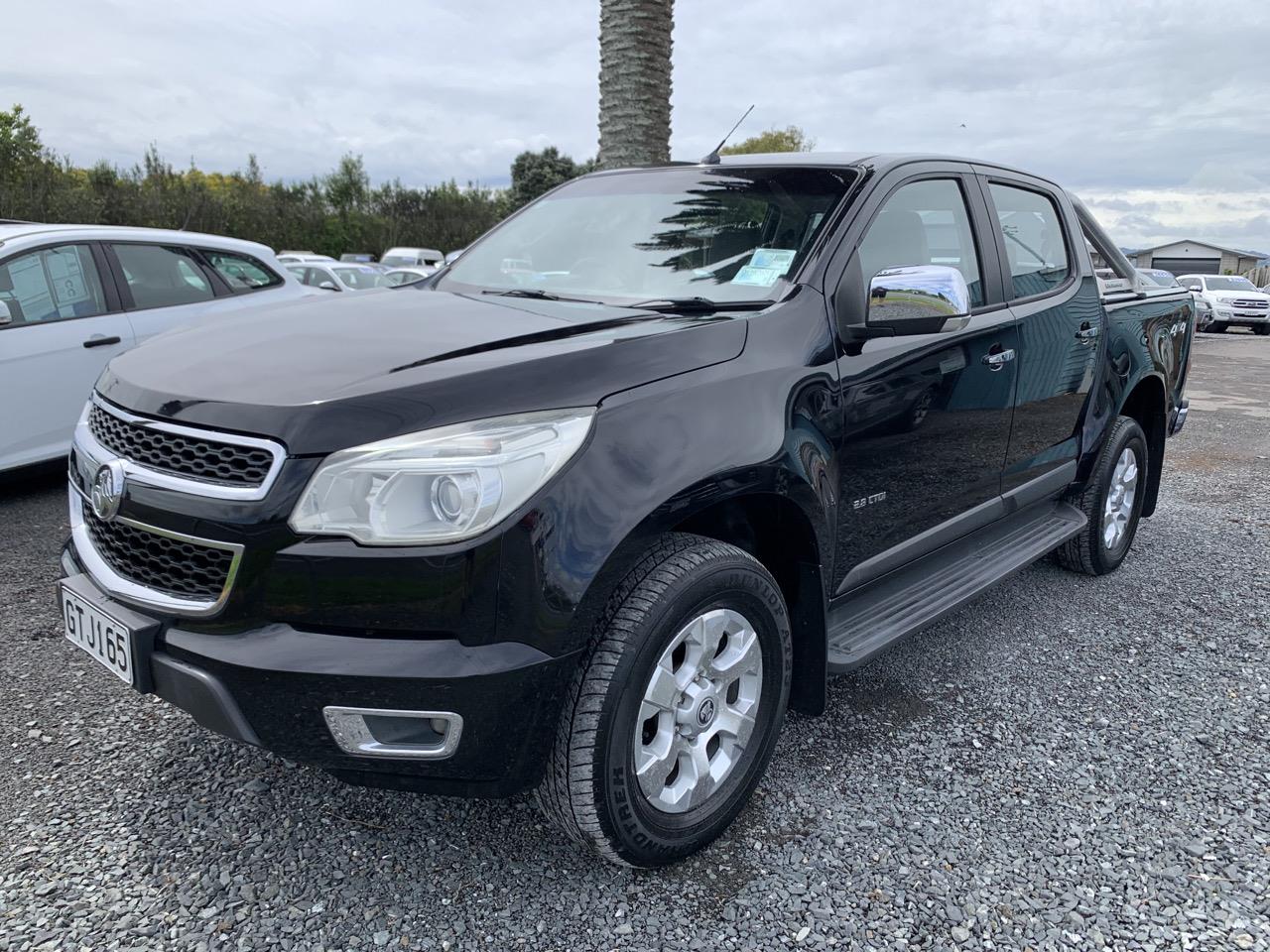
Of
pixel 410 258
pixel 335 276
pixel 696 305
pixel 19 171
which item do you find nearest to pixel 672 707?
pixel 696 305

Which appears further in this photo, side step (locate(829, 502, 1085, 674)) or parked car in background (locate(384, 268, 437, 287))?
parked car in background (locate(384, 268, 437, 287))

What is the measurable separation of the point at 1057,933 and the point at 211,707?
1.92 metres

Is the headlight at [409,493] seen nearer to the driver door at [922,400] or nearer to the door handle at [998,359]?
the driver door at [922,400]

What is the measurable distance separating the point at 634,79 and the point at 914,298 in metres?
5.51

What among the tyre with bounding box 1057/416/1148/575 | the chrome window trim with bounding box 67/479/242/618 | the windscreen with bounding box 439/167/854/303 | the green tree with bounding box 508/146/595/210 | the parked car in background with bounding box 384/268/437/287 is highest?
the green tree with bounding box 508/146/595/210

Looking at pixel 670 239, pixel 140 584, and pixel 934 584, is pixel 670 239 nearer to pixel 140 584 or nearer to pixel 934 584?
pixel 934 584

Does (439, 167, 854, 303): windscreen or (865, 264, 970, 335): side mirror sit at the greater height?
(439, 167, 854, 303): windscreen

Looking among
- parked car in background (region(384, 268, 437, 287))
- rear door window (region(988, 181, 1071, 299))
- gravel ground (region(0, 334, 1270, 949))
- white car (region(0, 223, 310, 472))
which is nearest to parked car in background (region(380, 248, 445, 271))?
parked car in background (region(384, 268, 437, 287))

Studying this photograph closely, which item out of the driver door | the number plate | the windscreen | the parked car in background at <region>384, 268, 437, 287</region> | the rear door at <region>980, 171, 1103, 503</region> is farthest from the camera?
the parked car in background at <region>384, 268, 437, 287</region>

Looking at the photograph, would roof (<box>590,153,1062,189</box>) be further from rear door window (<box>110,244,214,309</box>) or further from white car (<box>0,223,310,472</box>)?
rear door window (<box>110,244,214,309</box>)

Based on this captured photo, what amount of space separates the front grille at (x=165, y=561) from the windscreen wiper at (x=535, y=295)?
1.32 meters

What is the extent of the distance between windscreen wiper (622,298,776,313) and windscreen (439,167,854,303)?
3cm

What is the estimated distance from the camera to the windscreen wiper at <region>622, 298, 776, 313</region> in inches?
103

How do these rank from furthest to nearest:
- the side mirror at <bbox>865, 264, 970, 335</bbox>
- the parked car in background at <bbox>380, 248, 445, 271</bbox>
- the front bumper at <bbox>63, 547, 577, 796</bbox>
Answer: the parked car in background at <bbox>380, 248, 445, 271</bbox> < the side mirror at <bbox>865, 264, 970, 335</bbox> < the front bumper at <bbox>63, 547, 577, 796</bbox>
